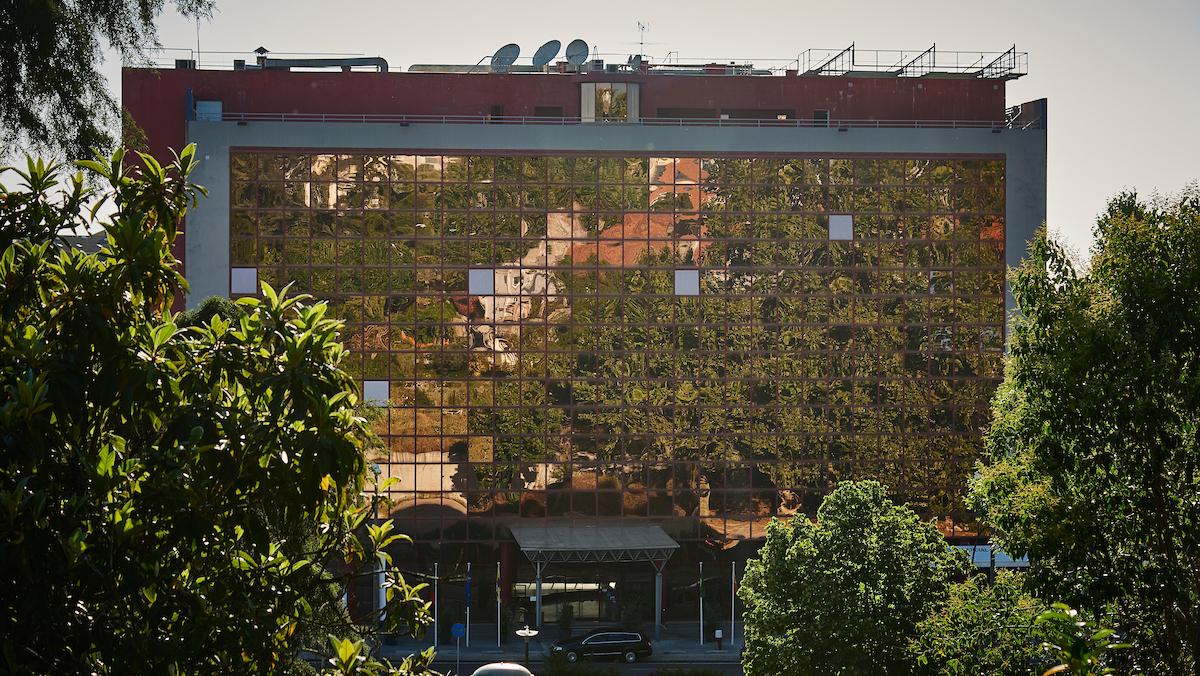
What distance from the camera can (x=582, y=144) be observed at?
61594 millimetres

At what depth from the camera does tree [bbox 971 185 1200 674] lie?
17266mm

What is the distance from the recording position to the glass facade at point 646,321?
6072 centimetres

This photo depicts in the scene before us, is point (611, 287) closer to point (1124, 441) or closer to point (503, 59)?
point (503, 59)

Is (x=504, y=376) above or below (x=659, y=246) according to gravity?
below

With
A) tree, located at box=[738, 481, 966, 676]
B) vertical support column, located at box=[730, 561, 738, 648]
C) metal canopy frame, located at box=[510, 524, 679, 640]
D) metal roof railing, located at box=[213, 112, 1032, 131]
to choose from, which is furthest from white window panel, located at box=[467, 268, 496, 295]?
tree, located at box=[738, 481, 966, 676]

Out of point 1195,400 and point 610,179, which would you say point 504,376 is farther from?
point 1195,400

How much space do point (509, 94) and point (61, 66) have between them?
157 ft

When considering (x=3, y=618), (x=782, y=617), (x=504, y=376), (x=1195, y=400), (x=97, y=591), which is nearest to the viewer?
(x=3, y=618)

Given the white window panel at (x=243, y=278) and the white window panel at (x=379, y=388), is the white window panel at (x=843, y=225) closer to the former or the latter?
the white window panel at (x=379, y=388)

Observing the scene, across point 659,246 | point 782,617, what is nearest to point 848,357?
point 659,246

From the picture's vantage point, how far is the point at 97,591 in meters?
8.56

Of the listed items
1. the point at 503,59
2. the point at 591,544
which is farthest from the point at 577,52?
the point at 591,544

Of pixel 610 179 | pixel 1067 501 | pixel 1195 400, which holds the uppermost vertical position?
pixel 610 179

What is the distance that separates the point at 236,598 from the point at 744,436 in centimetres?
5463
